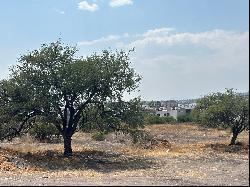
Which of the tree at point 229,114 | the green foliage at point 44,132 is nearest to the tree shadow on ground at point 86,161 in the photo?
the green foliage at point 44,132

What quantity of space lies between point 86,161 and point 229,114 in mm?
17523

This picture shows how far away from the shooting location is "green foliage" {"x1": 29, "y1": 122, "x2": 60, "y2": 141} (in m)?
43.8

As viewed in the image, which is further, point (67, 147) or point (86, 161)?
point (67, 147)

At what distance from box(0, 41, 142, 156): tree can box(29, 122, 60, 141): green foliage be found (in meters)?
9.50

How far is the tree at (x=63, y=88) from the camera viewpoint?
104 feet

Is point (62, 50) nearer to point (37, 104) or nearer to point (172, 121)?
point (37, 104)

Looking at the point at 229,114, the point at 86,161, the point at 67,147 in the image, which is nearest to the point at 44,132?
the point at 67,147

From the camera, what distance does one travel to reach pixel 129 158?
32.5 metres

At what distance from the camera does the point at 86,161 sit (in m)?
31.2

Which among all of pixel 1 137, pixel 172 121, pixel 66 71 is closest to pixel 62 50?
pixel 66 71

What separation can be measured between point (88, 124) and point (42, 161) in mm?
6481

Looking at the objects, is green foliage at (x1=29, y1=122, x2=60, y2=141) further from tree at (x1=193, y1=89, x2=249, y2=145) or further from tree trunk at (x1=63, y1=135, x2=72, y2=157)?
tree at (x1=193, y1=89, x2=249, y2=145)

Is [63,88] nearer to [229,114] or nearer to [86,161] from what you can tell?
[86,161]

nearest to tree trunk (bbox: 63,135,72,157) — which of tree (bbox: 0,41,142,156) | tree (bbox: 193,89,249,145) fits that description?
tree (bbox: 0,41,142,156)
